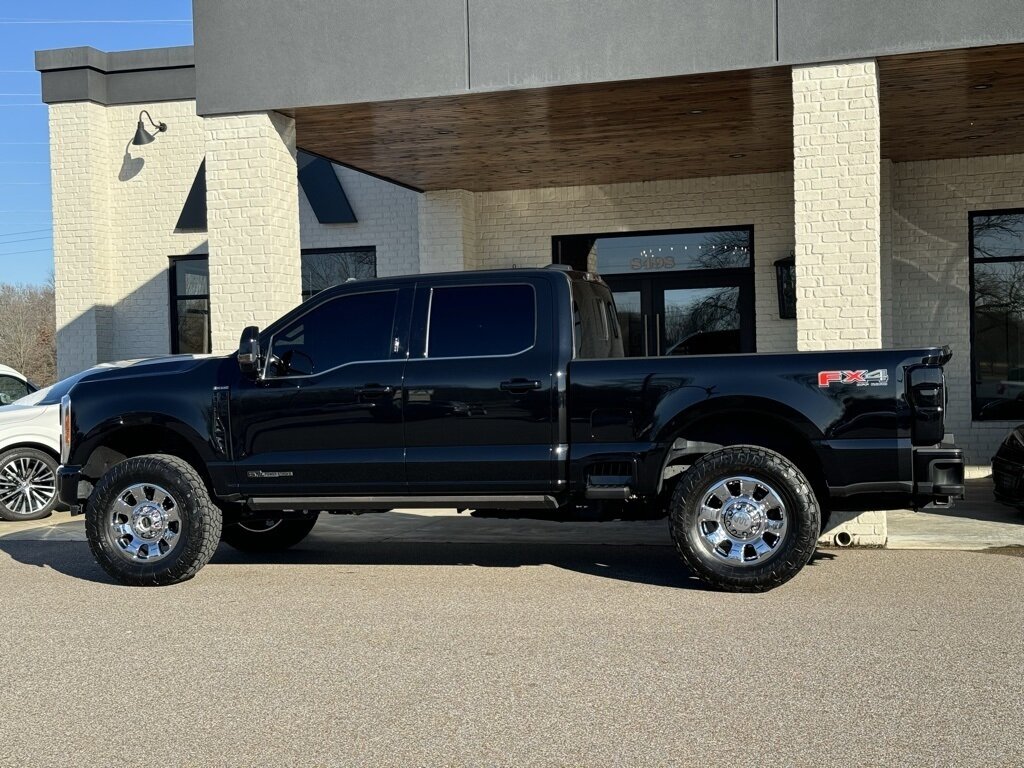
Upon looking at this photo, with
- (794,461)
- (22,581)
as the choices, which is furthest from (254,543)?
(794,461)

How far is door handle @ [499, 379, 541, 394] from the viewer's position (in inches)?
Answer: 332

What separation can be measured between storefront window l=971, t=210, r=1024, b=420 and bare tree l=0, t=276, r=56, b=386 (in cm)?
5460

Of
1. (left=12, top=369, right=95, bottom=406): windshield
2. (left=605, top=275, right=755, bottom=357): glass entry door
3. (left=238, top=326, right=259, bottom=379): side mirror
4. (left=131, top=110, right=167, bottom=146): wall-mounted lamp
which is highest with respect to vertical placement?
(left=131, top=110, right=167, bottom=146): wall-mounted lamp

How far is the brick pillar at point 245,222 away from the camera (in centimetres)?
1173

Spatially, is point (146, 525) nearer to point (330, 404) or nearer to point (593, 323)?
point (330, 404)

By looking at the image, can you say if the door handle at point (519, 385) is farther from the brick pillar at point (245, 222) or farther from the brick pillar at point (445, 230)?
the brick pillar at point (445, 230)

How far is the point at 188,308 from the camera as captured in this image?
64.2 feet

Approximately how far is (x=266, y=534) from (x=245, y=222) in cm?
311

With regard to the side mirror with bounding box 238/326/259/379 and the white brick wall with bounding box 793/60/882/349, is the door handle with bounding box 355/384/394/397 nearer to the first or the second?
the side mirror with bounding box 238/326/259/379

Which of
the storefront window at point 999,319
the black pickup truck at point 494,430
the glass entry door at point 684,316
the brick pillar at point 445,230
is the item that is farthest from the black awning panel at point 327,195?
the black pickup truck at point 494,430

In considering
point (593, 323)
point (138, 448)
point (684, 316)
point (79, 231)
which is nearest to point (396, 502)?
point (593, 323)

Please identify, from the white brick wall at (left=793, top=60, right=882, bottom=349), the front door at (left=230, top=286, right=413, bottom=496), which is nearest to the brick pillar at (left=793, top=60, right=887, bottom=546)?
the white brick wall at (left=793, top=60, right=882, bottom=349)

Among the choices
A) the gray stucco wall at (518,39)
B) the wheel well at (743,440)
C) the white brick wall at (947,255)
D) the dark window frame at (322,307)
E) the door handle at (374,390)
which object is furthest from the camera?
the white brick wall at (947,255)

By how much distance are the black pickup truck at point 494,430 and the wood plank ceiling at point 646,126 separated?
295cm
